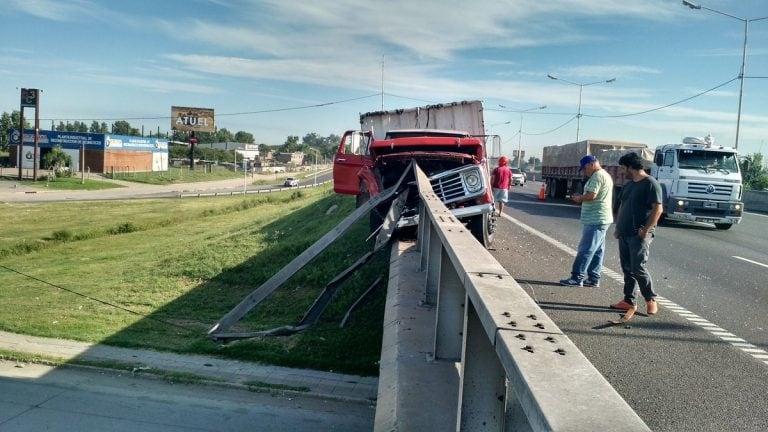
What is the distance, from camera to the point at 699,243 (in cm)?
1491

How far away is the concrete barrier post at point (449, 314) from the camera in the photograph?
14.5 ft

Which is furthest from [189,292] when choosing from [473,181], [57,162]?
[57,162]

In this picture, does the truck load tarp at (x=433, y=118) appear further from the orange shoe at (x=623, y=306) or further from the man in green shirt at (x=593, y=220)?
the orange shoe at (x=623, y=306)

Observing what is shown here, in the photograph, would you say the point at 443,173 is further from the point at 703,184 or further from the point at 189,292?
the point at 703,184

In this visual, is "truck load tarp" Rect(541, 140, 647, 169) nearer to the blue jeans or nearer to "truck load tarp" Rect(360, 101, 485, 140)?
"truck load tarp" Rect(360, 101, 485, 140)

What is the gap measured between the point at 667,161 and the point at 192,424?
54.8 ft

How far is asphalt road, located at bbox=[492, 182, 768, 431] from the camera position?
458cm

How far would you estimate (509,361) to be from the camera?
2.03m

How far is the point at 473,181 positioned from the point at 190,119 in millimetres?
81373

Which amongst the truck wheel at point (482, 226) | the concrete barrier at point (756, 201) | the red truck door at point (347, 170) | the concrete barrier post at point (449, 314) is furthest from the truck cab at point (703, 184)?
the concrete barrier at point (756, 201)

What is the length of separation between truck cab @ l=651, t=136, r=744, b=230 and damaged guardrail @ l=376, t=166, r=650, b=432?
50.0 feet

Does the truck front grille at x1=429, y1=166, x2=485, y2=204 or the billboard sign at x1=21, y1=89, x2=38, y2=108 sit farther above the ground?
the billboard sign at x1=21, y1=89, x2=38, y2=108

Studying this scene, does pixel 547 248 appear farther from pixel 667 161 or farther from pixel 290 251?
pixel 667 161

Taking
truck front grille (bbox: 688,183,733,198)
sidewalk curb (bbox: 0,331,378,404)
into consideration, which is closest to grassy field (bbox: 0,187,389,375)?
sidewalk curb (bbox: 0,331,378,404)
